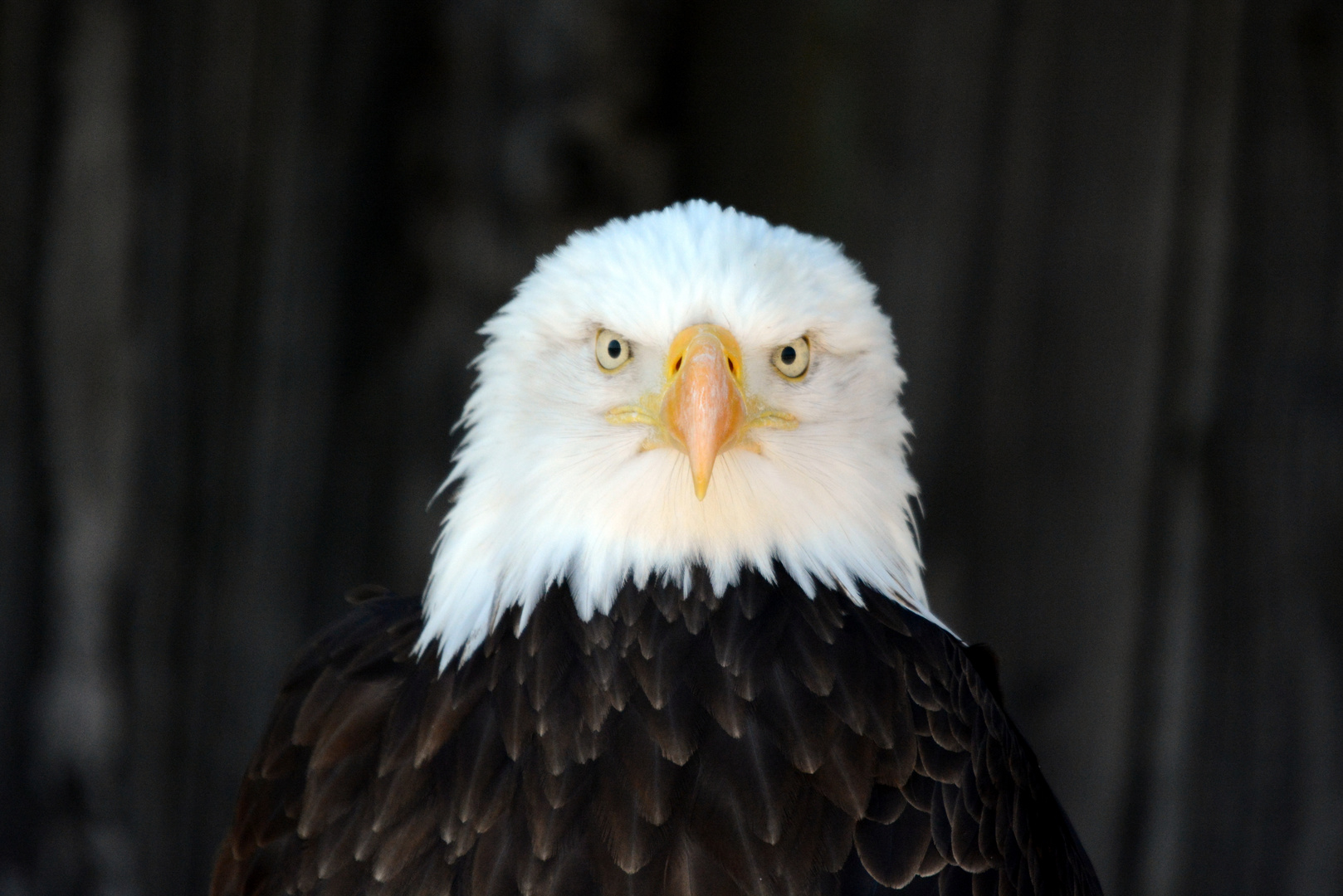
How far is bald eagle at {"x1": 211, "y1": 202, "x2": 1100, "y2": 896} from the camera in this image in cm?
148

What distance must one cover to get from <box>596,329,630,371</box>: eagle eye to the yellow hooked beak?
6 cm

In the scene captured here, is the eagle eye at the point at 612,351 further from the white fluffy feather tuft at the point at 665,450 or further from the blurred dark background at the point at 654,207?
the blurred dark background at the point at 654,207

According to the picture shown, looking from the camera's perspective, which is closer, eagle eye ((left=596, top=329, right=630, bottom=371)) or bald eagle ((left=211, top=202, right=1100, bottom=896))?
bald eagle ((left=211, top=202, right=1100, bottom=896))

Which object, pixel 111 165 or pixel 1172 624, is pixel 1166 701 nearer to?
pixel 1172 624

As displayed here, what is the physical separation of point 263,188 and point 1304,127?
1.91 meters

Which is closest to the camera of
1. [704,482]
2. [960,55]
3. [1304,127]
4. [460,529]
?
[704,482]

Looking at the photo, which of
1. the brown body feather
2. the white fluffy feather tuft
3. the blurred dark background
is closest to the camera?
the brown body feather

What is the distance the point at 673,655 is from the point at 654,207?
1.26 m

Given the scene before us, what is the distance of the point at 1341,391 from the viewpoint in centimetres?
239

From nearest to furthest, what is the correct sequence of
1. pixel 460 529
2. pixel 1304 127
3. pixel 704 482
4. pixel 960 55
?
pixel 704 482 → pixel 460 529 → pixel 1304 127 → pixel 960 55

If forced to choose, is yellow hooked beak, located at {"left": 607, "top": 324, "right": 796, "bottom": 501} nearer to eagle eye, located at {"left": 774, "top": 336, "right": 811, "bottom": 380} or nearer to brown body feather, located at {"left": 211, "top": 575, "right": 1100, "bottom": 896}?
eagle eye, located at {"left": 774, "top": 336, "right": 811, "bottom": 380}

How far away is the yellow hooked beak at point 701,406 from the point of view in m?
1.48

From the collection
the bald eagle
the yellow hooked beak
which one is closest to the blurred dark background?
the bald eagle

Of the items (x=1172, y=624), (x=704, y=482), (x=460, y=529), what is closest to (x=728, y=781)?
(x=704, y=482)
